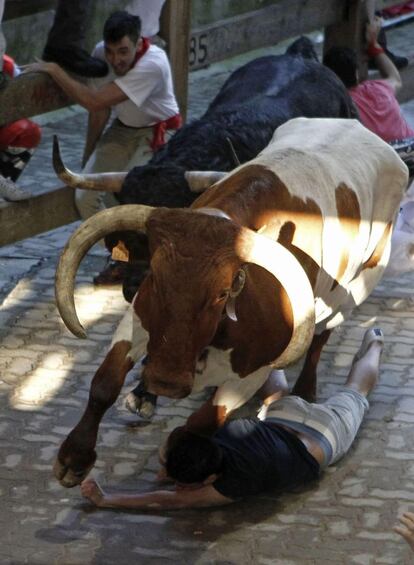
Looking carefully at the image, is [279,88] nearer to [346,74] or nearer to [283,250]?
[346,74]

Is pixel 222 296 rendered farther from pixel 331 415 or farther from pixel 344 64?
pixel 344 64

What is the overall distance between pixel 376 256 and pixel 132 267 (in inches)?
54.2

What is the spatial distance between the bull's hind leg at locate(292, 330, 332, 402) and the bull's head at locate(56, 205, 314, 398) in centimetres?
150

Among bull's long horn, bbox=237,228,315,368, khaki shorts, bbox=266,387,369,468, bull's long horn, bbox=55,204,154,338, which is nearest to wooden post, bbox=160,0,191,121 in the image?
khaki shorts, bbox=266,387,369,468

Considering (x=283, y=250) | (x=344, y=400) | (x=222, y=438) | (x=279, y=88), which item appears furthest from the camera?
(x=279, y=88)

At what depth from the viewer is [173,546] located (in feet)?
19.7

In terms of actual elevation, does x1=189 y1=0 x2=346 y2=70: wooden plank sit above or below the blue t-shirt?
below

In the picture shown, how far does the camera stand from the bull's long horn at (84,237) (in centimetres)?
588

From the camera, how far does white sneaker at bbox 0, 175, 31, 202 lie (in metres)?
8.63

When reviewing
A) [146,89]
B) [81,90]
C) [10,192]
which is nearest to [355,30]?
[146,89]

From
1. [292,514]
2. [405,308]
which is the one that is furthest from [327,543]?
[405,308]

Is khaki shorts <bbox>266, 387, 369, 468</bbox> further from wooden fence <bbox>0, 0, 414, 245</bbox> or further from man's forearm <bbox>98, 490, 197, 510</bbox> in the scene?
wooden fence <bbox>0, 0, 414, 245</bbox>

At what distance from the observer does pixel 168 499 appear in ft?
A: 20.3

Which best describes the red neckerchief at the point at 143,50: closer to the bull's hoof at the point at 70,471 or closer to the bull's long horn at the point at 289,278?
the bull's long horn at the point at 289,278
